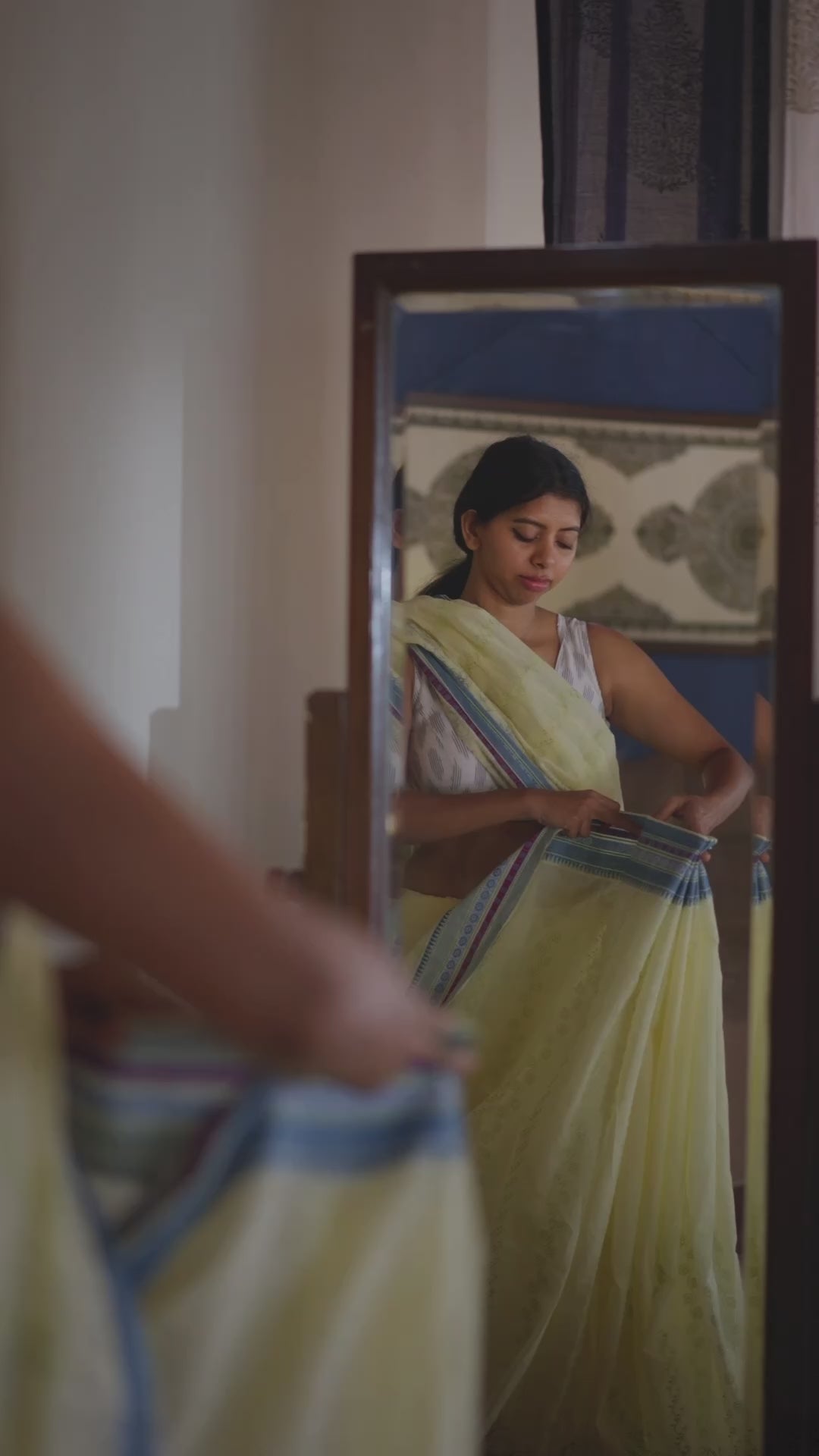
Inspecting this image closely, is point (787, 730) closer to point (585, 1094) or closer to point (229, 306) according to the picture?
point (585, 1094)

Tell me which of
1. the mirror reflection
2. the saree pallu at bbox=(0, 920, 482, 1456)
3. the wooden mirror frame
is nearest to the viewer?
the saree pallu at bbox=(0, 920, 482, 1456)

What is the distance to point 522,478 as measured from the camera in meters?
1.29

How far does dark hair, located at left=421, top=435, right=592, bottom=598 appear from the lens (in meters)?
1.29

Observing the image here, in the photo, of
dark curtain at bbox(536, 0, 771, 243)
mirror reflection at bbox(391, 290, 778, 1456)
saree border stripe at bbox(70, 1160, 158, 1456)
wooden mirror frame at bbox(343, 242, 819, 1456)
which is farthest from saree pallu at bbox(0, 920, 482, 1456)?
dark curtain at bbox(536, 0, 771, 243)

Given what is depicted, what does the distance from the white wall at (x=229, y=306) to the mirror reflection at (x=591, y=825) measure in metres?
0.29

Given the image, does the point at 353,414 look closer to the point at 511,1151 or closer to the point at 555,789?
the point at 555,789

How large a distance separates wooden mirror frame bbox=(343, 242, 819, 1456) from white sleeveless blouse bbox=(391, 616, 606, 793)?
127 millimetres

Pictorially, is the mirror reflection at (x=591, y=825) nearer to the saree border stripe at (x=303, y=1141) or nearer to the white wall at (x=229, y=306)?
the white wall at (x=229, y=306)

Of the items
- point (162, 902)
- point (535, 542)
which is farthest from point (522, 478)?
point (162, 902)

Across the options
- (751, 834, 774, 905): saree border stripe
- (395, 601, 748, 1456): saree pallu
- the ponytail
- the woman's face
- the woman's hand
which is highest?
the woman's face

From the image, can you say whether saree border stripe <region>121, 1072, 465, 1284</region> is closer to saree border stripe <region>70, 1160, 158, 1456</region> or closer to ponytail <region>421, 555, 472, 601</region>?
saree border stripe <region>70, 1160, 158, 1456</region>

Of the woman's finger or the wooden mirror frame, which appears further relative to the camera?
the woman's finger

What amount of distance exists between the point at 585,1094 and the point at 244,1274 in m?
0.74

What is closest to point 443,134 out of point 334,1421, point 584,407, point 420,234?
point 420,234
